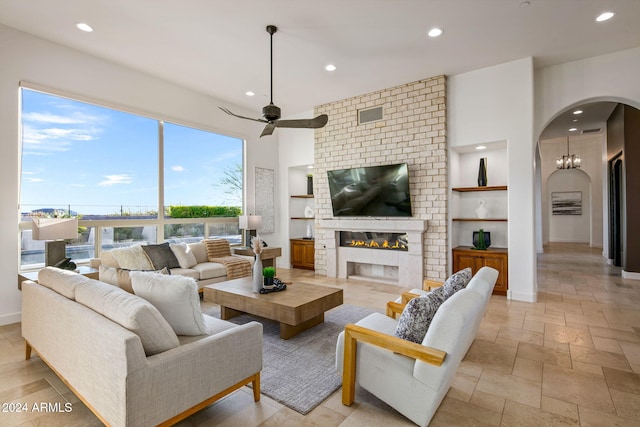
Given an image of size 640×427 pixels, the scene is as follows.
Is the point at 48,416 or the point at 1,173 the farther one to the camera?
the point at 1,173

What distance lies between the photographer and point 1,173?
3844 mm

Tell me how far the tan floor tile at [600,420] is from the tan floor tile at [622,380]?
451mm

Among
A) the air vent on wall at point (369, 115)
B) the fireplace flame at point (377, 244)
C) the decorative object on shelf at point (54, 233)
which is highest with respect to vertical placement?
the air vent on wall at point (369, 115)

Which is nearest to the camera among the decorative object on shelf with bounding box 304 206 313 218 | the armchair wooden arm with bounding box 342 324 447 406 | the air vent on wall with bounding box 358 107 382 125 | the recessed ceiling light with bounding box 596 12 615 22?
the armchair wooden arm with bounding box 342 324 447 406

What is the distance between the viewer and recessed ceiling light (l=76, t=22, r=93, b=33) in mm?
3753

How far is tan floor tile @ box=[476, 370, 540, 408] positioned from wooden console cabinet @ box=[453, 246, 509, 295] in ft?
8.94

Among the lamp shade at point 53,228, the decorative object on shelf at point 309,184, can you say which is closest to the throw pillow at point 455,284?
the lamp shade at point 53,228

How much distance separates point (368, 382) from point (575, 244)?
1246cm

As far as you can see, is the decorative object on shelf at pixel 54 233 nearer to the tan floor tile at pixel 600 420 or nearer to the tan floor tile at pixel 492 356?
the tan floor tile at pixel 492 356

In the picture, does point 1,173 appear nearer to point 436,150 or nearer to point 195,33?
point 195,33

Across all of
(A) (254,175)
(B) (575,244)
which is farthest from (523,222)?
(B) (575,244)

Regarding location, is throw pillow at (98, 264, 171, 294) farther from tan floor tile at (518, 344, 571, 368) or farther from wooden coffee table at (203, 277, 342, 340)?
tan floor tile at (518, 344, 571, 368)

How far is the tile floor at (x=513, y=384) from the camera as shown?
206 centimetres

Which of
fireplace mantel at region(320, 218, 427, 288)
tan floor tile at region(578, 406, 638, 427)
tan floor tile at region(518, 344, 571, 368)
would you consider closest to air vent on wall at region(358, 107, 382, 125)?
fireplace mantel at region(320, 218, 427, 288)
